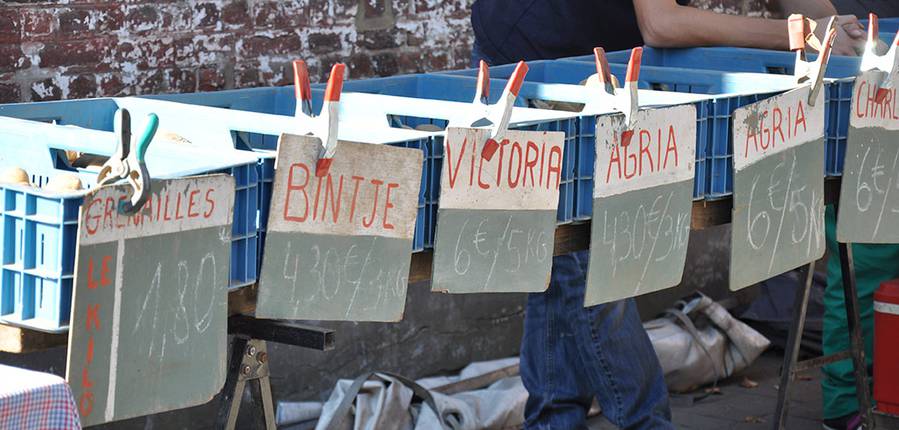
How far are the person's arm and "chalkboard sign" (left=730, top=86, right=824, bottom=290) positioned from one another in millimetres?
690

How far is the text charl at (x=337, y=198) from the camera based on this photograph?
1618 millimetres

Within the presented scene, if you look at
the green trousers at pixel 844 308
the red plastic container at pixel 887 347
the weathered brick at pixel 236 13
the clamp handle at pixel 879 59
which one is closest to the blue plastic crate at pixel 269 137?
the clamp handle at pixel 879 59

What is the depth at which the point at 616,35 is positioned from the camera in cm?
328

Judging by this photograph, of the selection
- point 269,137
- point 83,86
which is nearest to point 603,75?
point 269,137

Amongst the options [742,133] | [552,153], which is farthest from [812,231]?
[552,153]

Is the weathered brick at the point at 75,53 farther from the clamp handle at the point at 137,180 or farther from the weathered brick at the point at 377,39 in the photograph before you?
the clamp handle at the point at 137,180

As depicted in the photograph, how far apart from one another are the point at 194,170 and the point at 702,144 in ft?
3.18

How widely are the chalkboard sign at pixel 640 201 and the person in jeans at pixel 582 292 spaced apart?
35.9 inches

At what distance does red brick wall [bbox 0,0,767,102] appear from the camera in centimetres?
307

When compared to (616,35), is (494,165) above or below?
below

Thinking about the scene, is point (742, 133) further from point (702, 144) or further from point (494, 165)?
point (494, 165)

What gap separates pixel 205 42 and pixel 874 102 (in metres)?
1.73

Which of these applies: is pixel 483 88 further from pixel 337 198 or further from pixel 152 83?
pixel 152 83

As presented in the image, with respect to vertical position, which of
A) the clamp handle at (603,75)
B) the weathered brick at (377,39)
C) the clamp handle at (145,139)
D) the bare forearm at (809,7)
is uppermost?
the bare forearm at (809,7)
